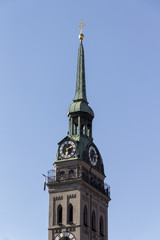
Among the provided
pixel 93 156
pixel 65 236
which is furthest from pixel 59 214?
pixel 93 156

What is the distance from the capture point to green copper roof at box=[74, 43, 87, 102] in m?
111

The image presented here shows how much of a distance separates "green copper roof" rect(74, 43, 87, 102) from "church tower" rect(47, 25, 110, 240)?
0.19 m

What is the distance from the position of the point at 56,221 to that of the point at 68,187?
186 inches

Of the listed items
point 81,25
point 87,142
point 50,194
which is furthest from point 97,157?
point 81,25

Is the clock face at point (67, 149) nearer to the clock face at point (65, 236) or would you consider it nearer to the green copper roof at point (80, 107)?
the green copper roof at point (80, 107)

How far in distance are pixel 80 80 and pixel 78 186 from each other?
18.0 metres

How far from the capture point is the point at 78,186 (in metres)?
102

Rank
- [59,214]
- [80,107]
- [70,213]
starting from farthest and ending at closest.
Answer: [80,107] < [59,214] < [70,213]

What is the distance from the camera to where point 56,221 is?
332ft

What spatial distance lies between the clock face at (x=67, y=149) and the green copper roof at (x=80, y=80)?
824 centimetres

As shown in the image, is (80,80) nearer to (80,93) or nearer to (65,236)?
(80,93)

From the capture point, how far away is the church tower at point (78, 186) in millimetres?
100500

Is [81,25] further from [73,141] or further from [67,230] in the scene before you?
[67,230]

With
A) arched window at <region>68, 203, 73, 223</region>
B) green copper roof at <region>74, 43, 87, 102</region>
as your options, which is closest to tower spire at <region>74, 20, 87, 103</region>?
green copper roof at <region>74, 43, 87, 102</region>
